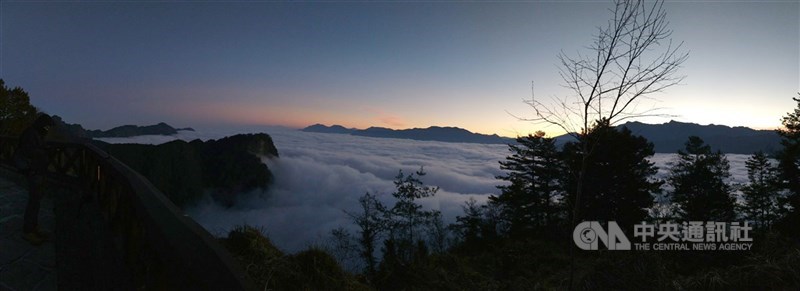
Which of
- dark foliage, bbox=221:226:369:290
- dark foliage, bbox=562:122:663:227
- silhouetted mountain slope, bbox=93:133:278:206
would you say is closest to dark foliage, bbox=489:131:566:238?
dark foliage, bbox=562:122:663:227

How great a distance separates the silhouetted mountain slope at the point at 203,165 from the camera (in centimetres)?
9338

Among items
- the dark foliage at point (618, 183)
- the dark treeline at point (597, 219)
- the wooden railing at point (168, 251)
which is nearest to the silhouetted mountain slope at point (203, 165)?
the dark treeline at point (597, 219)

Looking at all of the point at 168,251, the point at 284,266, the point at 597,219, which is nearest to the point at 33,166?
the point at 284,266

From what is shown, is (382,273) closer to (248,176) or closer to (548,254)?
(548,254)

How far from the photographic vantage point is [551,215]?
28641 millimetres

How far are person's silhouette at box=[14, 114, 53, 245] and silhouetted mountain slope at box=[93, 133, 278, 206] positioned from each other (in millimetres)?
99825

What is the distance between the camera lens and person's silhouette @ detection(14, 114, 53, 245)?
4617mm

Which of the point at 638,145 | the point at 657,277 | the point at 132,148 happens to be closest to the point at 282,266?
the point at 657,277

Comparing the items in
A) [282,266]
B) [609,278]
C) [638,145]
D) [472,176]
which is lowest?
[472,176]

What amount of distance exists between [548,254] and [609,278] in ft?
42.9

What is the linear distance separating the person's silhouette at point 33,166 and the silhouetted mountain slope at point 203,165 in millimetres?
99825

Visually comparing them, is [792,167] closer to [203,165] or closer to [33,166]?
[33,166]

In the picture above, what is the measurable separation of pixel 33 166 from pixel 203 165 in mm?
126010

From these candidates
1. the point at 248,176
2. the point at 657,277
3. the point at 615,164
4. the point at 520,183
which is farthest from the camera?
the point at 248,176
